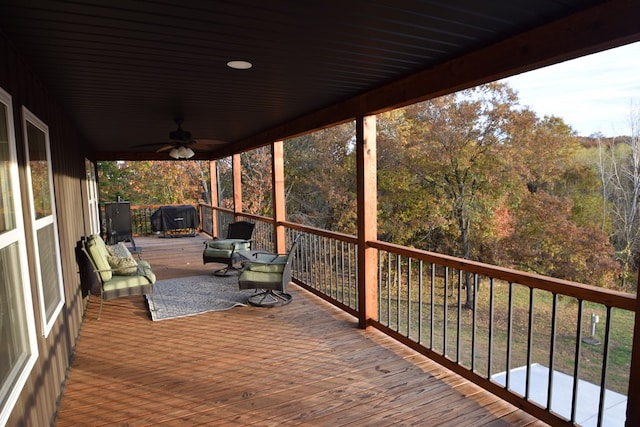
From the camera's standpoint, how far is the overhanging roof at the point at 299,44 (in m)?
1.88

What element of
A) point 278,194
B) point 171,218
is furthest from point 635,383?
point 171,218

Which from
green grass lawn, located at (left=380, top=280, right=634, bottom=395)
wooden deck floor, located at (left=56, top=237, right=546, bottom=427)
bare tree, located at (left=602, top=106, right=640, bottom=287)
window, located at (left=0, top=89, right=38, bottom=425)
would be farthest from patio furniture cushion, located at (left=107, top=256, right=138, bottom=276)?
bare tree, located at (left=602, top=106, right=640, bottom=287)

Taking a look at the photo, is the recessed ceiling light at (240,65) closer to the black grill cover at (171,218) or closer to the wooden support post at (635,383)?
the wooden support post at (635,383)

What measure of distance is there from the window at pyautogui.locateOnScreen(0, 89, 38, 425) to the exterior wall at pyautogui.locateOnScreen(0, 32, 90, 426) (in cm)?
9

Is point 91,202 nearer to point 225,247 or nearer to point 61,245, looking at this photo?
point 225,247

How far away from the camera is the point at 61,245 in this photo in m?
3.29

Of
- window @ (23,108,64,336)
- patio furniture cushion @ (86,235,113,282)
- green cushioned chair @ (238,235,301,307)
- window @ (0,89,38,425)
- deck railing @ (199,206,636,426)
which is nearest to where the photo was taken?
window @ (0,89,38,425)

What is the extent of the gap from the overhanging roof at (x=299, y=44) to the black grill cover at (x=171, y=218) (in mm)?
7079

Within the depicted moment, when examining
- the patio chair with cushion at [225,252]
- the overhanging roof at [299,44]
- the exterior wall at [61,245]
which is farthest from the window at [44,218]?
the patio chair with cushion at [225,252]

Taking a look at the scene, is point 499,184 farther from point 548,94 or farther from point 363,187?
point 363,187

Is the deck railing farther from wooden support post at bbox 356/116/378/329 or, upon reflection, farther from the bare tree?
the bare tree

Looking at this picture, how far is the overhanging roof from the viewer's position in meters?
1.88

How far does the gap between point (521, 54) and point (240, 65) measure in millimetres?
1879

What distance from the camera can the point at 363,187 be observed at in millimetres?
3822
